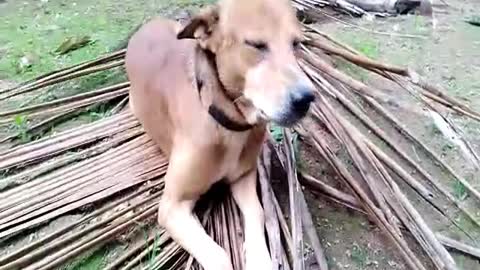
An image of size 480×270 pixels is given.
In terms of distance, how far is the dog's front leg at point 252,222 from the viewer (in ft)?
6.76

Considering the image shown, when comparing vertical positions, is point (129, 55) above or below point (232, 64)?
below

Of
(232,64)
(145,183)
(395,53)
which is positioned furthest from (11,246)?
(395,53)

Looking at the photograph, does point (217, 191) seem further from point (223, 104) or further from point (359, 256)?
point (359, 256)

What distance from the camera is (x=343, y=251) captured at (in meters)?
2.24

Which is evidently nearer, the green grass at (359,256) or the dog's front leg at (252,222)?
the dog's front leg at (252,222)

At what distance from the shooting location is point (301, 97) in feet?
6.15

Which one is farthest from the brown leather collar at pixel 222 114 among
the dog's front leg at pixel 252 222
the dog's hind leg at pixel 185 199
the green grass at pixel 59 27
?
the green grass at pixel 59 27

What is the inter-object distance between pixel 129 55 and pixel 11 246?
85cm

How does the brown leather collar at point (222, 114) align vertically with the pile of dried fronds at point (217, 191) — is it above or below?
above

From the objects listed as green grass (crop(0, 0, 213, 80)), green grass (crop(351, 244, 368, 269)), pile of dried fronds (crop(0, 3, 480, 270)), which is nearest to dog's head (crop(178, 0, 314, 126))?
pile of dried fronds (crop(0, 3, 480, 270))

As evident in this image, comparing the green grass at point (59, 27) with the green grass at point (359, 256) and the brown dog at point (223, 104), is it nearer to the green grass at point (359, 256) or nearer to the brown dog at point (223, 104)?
the brown dog at point (223, 104)

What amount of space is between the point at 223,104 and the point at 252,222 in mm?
345

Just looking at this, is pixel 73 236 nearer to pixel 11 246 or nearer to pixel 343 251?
pixel 11 246

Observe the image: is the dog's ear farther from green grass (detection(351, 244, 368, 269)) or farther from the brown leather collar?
green grass (detection(351, 244, 368, 269))
